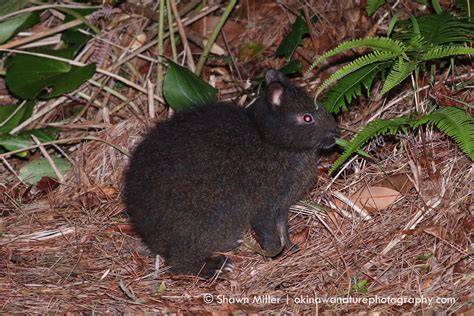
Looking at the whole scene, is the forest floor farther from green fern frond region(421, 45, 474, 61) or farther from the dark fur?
green fern frond region(421, 45, 474, 61)

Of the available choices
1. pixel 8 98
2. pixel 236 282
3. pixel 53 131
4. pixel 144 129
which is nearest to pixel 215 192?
pixel 236 282

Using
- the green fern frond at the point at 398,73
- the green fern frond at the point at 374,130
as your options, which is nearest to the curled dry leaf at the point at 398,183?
the green fern frond at the point at 374,130

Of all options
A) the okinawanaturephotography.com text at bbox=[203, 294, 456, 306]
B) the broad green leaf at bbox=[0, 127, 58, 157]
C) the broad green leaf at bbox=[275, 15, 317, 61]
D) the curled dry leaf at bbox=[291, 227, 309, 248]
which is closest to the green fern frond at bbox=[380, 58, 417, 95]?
the curled dry leaf at bbox=[291, 227, 309, 248]

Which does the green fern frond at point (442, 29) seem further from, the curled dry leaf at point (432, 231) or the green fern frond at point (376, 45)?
the curled dry leaf at point (432, 231)

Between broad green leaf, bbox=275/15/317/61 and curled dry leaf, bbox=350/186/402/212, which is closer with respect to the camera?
curled dry leaf, bbox=350/186/402/212

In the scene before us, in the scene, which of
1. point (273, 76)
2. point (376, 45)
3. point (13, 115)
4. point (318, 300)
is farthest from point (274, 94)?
point (13, 115)
